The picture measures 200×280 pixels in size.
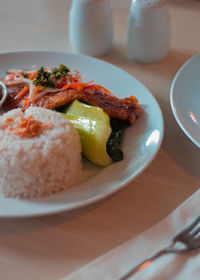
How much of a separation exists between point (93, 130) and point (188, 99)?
50 cm

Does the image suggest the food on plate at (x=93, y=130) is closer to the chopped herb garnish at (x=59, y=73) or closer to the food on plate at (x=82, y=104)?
the food on plate at (x=82, y=104)

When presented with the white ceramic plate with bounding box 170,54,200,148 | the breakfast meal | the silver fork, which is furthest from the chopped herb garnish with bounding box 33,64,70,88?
the silver fork

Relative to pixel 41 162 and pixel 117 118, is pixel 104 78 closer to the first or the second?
pixel 117 118

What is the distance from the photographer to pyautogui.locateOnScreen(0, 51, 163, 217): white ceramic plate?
3.36 ft

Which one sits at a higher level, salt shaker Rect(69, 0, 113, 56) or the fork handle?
salt shaker Rect(69, 0, 113, 56)

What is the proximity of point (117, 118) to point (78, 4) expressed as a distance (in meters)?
0.77

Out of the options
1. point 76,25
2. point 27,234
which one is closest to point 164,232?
point 27,234

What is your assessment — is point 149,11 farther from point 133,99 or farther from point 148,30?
point 133,99

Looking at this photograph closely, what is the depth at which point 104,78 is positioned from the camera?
1701 mm

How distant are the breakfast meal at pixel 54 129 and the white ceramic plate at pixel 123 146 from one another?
0.05m

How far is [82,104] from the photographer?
4.62ft

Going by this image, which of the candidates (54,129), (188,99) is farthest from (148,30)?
(54,129)

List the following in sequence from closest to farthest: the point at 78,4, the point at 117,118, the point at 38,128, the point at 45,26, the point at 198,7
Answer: the point at 38,128, the point at 117,118, the point at 78,4, the point at 45,26, the point at 198,7

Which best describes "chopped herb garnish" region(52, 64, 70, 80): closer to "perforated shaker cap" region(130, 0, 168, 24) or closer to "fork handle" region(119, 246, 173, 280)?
"perforated shaker cap" region(130, 0, 168, 24)
